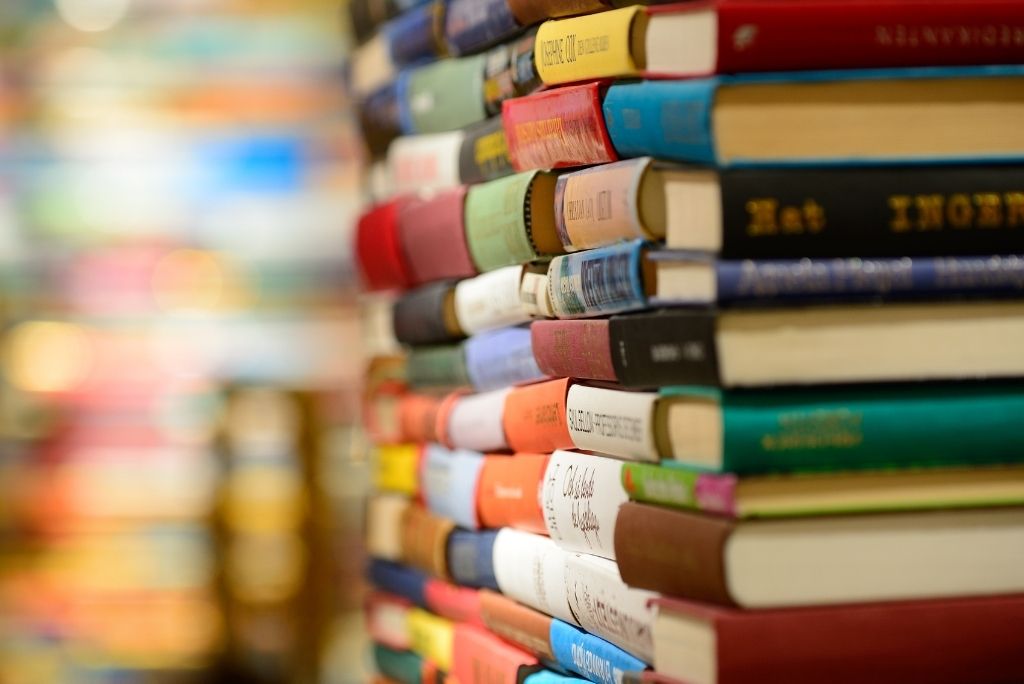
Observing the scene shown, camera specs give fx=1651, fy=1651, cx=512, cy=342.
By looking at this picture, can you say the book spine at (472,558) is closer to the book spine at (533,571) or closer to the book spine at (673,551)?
the book spine at (533,571)

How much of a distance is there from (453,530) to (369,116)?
1.40 feet

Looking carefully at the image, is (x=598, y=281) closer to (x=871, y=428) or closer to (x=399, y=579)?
(x=871, y=428)

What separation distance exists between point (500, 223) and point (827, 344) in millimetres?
319

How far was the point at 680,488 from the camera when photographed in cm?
82

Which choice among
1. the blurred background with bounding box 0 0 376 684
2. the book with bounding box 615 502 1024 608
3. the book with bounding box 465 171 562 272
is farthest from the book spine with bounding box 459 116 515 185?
the blurred background with bounding box 0 0 376 684

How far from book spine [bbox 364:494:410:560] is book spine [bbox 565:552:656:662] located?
448mm

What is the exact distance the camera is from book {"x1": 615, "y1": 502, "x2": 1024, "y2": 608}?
78 centimetres

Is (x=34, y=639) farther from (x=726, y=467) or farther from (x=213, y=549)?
(x=726, y=467)

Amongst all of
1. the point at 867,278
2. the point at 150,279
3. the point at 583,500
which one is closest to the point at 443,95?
the point at 583,500

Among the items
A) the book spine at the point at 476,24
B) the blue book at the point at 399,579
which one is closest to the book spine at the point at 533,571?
the blue book at the point at 399,579

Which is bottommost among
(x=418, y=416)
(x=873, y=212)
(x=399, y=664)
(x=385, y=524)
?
(x=399, y=664)

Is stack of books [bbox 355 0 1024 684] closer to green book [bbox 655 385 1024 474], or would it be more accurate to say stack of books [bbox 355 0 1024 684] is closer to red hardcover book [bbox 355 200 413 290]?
green book [bbox 655 385 1024 474]

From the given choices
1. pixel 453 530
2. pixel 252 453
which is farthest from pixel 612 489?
pixel 252 453

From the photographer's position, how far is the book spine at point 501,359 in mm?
1078
